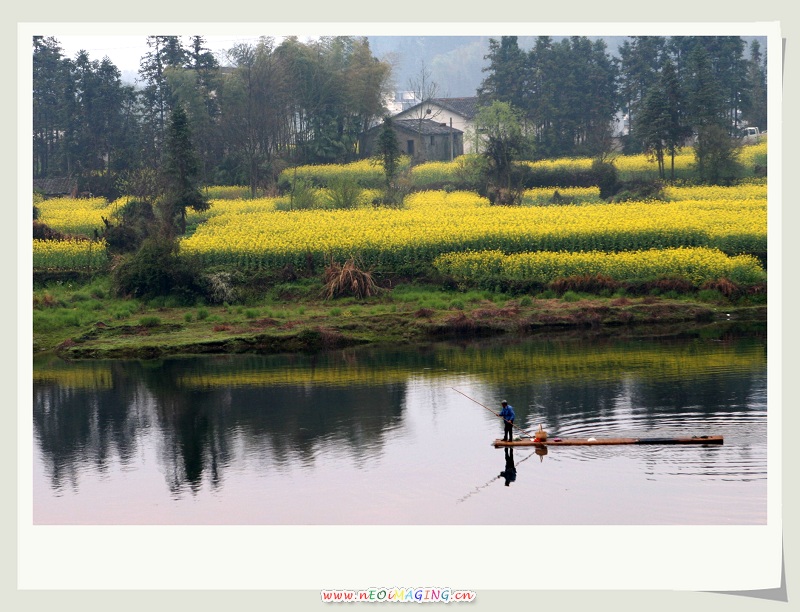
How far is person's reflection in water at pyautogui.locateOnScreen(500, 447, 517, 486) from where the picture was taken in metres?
17.9

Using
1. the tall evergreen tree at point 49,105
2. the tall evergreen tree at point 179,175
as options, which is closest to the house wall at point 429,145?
the tall evergreen tree at point 49,105

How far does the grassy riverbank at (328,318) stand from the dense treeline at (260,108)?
13.3 metres

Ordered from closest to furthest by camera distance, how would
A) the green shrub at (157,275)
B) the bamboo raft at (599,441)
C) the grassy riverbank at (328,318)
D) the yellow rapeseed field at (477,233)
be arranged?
the bamboo raft at (599,441) → the grassy riverbank at (328,318) → the green shrub at (157,275) → the yellow rapeseed field at (477,233)

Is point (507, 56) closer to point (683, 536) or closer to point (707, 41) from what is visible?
point (707, 41)

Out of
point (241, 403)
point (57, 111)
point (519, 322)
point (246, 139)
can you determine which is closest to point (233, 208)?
point (246, 139)

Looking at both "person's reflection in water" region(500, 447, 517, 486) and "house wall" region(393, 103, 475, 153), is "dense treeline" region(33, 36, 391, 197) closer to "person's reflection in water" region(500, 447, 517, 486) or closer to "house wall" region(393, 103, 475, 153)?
"house wall" region(393, 103, 475, 153)

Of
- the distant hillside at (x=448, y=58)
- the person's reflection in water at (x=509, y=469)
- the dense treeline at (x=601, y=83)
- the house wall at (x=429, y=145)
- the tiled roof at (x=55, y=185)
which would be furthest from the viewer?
the distant hillside at (x=448, y=58)

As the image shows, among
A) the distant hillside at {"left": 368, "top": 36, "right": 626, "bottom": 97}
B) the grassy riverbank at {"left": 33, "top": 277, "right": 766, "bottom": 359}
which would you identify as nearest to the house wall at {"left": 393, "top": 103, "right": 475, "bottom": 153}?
the grassy riverbank at {"left": 33, "top": 277, "right": 766, "bottom": 359}

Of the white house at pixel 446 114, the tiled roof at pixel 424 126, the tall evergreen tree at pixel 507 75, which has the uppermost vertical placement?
the tall evergreen tree at pixel 507 75

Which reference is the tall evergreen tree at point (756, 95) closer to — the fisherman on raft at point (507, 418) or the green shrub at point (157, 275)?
the green shrub at point (157, 275)

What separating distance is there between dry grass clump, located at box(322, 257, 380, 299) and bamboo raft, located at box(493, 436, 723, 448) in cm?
1367

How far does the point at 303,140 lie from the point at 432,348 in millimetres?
23390

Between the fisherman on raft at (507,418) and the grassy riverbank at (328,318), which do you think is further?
the grassy riverbank at (328,318)

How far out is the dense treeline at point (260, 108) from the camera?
45.3 m
